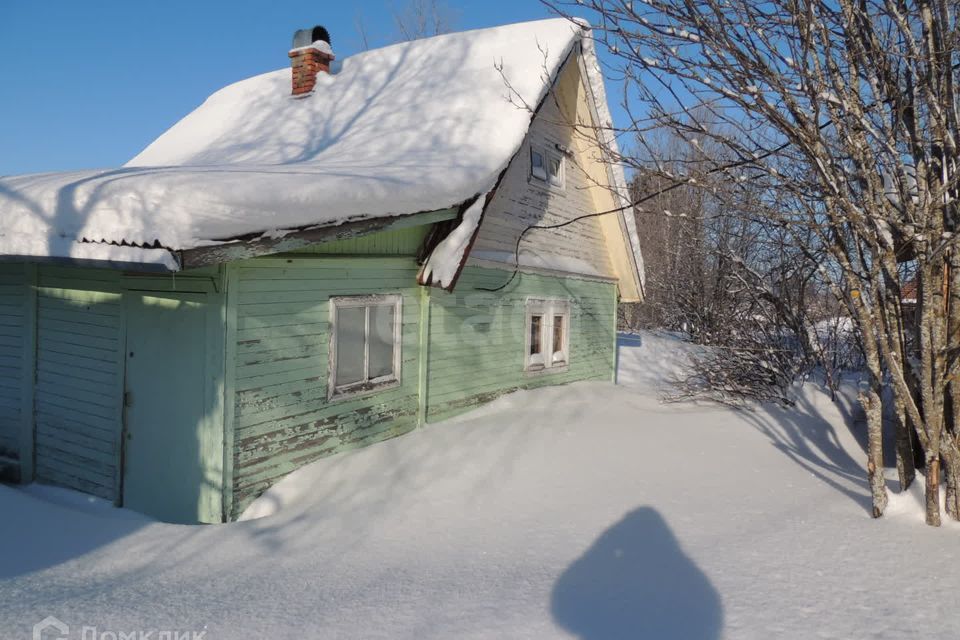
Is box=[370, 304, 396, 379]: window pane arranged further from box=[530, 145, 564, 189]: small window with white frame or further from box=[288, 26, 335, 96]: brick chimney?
box=[288, 26, 335, 96]: brick chimney

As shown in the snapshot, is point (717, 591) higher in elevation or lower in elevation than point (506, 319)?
lower

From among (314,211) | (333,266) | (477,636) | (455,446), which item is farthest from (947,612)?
(333,266)

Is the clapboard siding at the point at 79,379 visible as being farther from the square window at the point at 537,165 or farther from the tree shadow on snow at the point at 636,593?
the square window at the point at 537,165

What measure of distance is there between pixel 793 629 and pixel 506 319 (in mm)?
6335

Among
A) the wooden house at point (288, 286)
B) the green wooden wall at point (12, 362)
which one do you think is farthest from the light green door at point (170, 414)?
the green wooden wall at point (12, 362)

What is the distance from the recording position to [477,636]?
297 centimetres

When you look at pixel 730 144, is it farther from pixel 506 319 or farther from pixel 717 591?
pixel 506 319

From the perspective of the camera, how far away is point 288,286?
5.69 meters

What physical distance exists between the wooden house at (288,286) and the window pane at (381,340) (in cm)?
3

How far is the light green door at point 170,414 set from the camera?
525cm

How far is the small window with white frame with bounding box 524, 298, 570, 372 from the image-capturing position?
32.0ft

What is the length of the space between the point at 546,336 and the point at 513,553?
6.27 metres

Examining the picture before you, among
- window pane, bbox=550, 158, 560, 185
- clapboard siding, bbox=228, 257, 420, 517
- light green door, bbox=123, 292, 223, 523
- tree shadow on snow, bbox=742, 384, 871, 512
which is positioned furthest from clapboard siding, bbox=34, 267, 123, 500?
window pane, bbox=550, 158, 560, 185

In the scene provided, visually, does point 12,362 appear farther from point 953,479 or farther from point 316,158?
point 953,479
